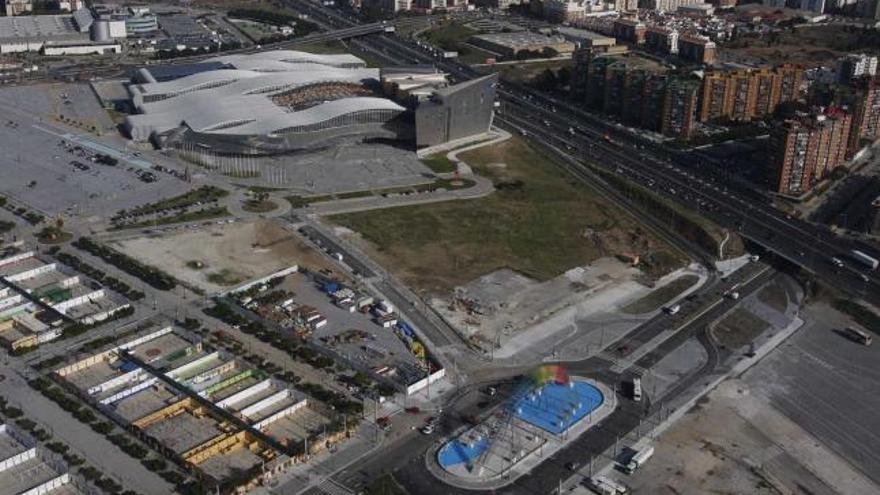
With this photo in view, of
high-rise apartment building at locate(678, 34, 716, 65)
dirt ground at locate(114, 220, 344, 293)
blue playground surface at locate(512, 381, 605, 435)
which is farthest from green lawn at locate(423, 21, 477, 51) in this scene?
blue playground surface at locate(512, 381, 605, 435)

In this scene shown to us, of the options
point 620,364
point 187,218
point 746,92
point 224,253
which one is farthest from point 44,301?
point 746,92

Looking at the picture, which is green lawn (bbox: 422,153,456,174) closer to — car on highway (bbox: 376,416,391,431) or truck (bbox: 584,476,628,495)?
car on highway (bbox: 376,416,391,431)

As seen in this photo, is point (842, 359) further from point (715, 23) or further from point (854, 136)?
point (715, 23)

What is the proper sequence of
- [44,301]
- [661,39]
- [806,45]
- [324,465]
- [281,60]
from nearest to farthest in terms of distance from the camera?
1. [324,465]
2. [44,301]
3. [281,60]
4. [661,39]
5. [806,45]

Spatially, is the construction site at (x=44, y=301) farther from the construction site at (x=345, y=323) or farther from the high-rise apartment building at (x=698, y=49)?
the high-rise apartment building at (x=698, y=49)

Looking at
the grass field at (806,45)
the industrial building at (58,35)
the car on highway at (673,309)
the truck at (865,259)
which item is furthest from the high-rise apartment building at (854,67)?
the industrial building at (58,35)

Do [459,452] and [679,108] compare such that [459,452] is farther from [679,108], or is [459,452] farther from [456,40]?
[456,40]
